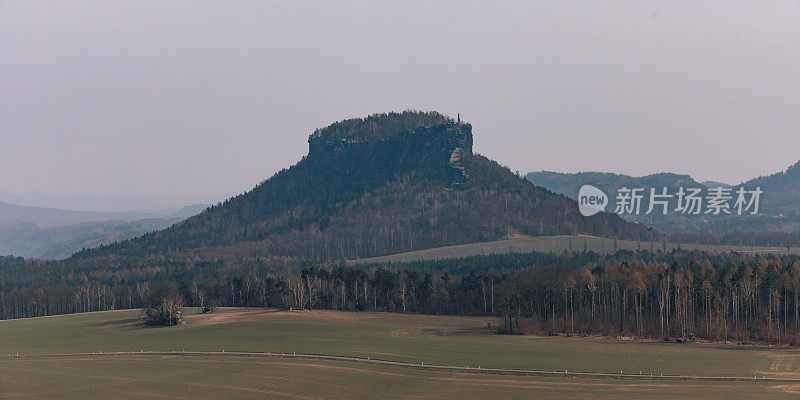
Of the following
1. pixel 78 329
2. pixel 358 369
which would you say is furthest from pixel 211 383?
pixel 78 329

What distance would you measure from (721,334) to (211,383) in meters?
87.7

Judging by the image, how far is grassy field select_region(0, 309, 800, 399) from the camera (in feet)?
315

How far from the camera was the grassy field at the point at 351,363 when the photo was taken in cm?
9588

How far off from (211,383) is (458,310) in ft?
316

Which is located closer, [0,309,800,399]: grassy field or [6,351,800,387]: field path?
[0,309,800,399]: grassy field

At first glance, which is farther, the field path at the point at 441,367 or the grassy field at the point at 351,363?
the field path at the point at 441,367

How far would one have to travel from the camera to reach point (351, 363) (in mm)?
116062

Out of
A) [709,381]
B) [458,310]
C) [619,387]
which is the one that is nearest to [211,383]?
[619,387]

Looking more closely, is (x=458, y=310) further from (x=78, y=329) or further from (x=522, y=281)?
(x=78, y=329)

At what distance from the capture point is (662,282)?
151000 millimetres

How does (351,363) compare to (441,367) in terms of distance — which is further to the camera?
(351,363)

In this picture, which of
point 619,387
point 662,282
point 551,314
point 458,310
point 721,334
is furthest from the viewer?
point 458,310

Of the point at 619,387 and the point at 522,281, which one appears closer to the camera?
the point at 619,387

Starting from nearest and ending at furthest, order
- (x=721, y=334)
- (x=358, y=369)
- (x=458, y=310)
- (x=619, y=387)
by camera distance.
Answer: (x=619, y=387) → (x=358, y=369) → (x=721, y=334) → (x=458, y=310)
